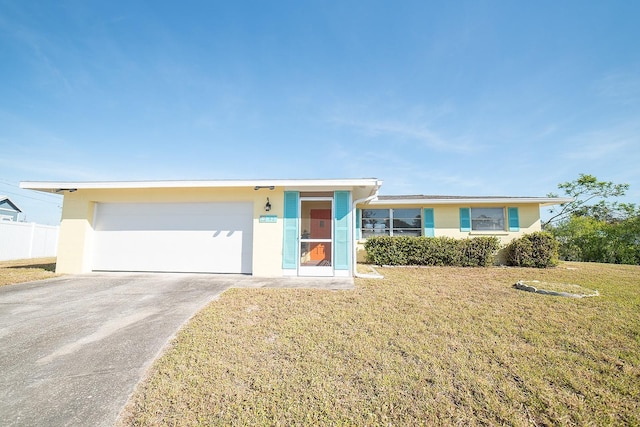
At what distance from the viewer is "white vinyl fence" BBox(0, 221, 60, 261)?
12653 millimetres

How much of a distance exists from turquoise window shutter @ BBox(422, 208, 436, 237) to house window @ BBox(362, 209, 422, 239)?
28 cm

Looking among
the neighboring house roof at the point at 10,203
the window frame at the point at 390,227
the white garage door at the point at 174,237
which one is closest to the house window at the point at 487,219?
the window frame at the point at 390,227

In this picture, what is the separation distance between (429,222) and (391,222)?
164 cm

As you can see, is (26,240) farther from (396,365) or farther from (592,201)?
(592,201)

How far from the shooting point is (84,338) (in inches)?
145

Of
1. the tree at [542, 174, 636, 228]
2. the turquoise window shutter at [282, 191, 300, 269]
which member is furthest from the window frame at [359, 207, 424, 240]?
the tree at [542, 174, 636, 228]

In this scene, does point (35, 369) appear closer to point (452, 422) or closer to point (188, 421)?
point (188, 421)

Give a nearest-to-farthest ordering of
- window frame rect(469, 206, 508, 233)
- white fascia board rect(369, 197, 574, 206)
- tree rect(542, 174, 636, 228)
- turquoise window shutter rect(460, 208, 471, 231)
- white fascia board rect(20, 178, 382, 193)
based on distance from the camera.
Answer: white fascia board rect(20, 178, 382, 193), white fascia board rect(369, 197, 574, 206), window frame rect(469, 206, 508, 233), turquoise window shutter rect(460, 208, 471, 231), tree rect(542, 174, 636, 228)

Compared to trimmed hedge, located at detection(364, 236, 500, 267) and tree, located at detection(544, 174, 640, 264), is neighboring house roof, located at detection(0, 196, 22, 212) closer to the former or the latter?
trimmed hedge, located at detection(364, 236, 500, 267)

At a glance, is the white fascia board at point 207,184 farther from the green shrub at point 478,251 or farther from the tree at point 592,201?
the tree at point 592,201

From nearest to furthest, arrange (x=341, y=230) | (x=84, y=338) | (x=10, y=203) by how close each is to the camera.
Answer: (x=84, y=338), (x=341, y=230), (x=10, y=203)

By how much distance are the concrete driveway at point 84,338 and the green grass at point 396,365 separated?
1.07 feet

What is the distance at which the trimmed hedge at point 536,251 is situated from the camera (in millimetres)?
10398

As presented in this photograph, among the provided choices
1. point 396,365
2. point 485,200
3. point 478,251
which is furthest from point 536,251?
point 396,365
